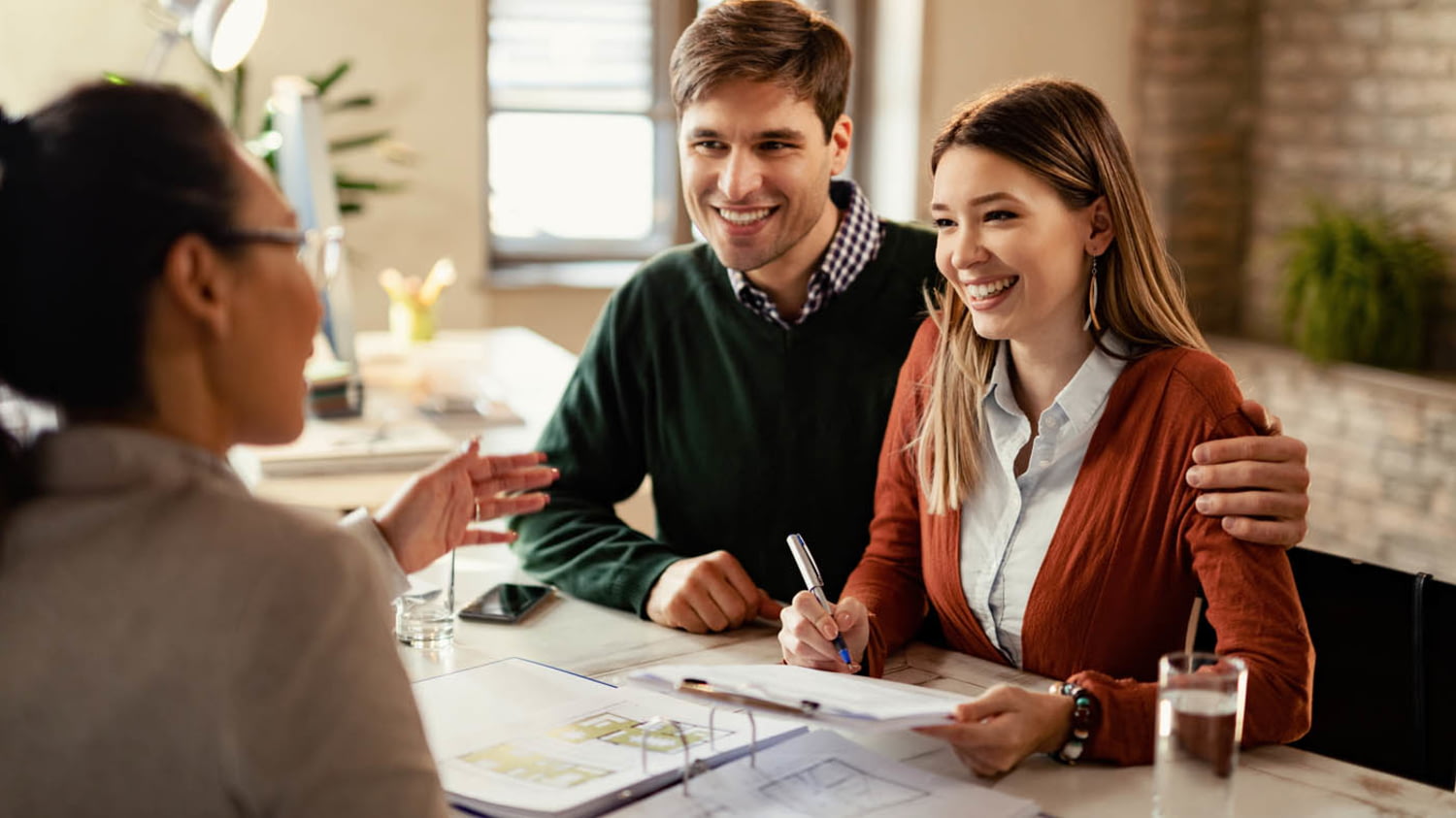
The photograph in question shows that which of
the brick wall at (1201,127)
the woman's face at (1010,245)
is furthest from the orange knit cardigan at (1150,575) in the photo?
the brick wall at (1201,127)

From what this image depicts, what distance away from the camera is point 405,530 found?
54.0 inches

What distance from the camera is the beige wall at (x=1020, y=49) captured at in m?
5.13

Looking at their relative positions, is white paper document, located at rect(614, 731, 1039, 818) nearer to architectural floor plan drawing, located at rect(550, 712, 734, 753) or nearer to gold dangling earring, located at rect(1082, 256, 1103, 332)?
architectural floor plan drawing, located at rect(550, 712, 734, 753)

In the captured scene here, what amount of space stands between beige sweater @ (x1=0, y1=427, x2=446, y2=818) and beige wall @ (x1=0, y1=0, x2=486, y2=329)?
13.0ft

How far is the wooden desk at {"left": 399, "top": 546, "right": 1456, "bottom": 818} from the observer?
118 centimetres

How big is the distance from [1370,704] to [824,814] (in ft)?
2.56

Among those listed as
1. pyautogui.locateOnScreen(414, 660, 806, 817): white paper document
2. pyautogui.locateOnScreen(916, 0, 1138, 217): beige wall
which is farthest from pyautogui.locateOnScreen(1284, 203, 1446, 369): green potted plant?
pyautogui.locateOnScreen(414, 660, 806, 817): white paper document

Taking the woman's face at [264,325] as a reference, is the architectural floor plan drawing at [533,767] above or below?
below

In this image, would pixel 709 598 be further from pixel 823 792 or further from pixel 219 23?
pixel 219 23

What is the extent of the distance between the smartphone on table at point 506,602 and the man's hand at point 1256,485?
2.54 feet

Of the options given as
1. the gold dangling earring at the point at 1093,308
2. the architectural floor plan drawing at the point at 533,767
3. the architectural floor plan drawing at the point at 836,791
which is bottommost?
the architectural floor plan drawing at the point at 836,791

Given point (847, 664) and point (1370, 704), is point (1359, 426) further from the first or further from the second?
point (847, 664)

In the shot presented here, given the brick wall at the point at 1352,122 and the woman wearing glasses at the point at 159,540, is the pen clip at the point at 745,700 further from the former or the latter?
the brick wall at the point at 1352,122

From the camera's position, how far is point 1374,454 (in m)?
4.18
